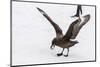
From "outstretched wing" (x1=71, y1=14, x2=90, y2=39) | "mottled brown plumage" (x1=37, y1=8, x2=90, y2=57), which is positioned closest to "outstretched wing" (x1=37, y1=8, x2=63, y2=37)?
"mottled brown plumage" (x1=37, y1=8, x2=90, y2=57)

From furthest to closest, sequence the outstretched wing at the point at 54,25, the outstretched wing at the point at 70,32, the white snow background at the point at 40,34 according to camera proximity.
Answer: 1. the outstretched wing at the point at 70,32
2. the outstretched wing at the point at 54,25
3. the white snow background at the point at 40,34

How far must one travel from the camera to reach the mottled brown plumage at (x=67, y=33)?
7.90ft

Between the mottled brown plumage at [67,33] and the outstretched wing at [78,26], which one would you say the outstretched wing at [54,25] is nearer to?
the mottled brown plumage at [67,33]

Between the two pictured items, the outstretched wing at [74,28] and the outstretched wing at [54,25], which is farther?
the outstretched wing at [74,28]

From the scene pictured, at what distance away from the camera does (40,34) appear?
235cm

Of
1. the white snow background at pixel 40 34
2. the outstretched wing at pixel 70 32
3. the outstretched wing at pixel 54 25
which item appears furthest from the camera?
the outstretched wing at pixel 70 32

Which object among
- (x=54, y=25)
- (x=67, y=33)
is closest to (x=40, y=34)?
(x=54, y=25)

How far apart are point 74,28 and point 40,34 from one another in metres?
0.44

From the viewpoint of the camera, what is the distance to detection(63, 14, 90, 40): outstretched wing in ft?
8.13

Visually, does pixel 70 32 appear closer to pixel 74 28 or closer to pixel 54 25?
pixel 74 28

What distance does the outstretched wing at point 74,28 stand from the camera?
8.13 feet

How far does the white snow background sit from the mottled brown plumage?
37mm

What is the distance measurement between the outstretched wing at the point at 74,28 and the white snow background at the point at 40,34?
1.7 inches

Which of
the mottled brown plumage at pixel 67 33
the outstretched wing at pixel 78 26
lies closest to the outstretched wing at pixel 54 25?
the mottled brown plumage at pixel 67 33
